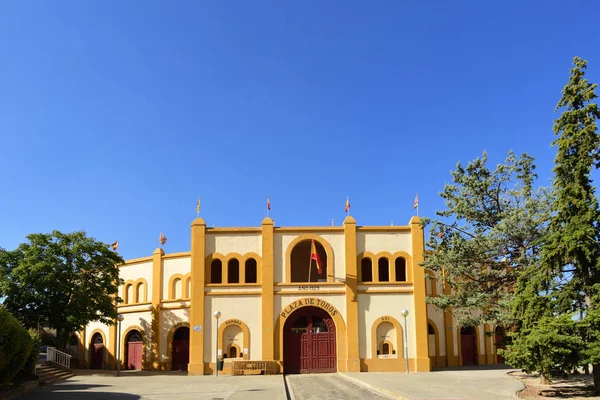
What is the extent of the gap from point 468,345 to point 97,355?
81.0 ft

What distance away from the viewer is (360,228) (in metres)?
32.1

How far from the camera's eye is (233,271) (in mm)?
33594

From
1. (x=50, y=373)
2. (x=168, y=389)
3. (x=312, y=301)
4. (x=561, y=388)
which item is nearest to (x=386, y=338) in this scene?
(x=312, y=301)

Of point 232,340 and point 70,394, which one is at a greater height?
point 232,340

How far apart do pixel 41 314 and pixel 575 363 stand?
84.1 ft

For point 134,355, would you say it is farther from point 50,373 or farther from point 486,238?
point 486,238

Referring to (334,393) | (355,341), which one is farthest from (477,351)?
(334,393)

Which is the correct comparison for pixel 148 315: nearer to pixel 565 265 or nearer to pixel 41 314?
pixel 41 314

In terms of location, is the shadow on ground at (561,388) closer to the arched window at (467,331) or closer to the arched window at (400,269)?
the arched window at (400,269)

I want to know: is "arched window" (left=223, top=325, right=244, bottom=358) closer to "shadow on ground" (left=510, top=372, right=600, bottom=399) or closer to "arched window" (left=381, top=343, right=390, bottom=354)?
"arched window" (left=381, top=343, right=390, bottom=354)

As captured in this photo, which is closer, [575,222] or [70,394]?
[575,222]

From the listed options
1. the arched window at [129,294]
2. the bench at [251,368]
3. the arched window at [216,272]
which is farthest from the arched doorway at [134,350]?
the bench at [251,368]

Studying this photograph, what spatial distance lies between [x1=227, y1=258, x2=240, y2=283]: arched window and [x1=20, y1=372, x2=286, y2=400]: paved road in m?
6.65

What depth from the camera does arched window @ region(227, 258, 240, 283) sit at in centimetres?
3312
